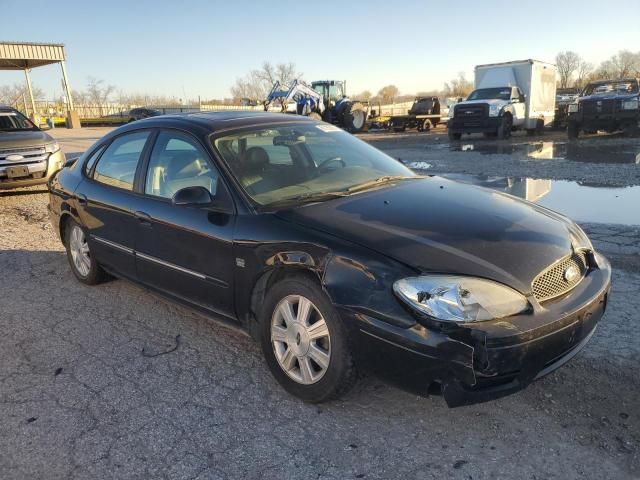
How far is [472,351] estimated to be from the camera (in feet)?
7.72

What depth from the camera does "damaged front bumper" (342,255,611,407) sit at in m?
2.37

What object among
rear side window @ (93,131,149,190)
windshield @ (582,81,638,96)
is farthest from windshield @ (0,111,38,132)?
windshield @ (582,81,638,96)

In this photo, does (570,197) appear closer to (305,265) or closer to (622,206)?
(622,206)

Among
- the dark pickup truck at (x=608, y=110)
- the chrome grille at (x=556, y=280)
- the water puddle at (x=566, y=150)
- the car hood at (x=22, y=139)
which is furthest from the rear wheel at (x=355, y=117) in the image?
the chrome grille at (x=556, y=280)

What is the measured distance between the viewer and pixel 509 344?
7.80ft

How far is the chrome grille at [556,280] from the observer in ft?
8.59

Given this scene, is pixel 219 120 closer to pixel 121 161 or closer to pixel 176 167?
pixel 176 167

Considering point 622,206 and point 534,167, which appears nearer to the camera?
point 622,206

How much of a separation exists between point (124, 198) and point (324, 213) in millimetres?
1864

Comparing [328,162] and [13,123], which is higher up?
[13,123]

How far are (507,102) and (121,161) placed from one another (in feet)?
61.0

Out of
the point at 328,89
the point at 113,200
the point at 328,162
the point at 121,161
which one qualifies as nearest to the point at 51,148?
the point at 121,161

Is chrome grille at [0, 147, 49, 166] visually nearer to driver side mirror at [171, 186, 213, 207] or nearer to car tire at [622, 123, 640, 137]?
driver side mirror at [171, 186, 213, 207]

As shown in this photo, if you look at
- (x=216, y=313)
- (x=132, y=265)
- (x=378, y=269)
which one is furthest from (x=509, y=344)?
(x=132, y=265)
